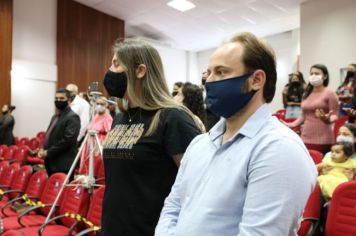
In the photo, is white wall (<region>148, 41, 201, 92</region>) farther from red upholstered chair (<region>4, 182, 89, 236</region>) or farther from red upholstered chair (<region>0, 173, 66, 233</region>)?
red upholstered chair (<region>4, 182, 89, 236</region>)

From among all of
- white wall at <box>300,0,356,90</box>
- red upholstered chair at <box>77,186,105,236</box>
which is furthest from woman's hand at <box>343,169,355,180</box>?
white wall at <box>300,0,356,90</box>

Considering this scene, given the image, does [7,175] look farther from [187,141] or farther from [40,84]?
[40,84]

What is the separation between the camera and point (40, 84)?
9539 millimetres

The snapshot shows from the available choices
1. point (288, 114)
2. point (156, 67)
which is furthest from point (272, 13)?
point (156, 67)

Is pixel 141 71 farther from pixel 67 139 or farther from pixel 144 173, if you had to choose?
pixel 67 139

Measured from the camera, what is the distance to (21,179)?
4.29 m

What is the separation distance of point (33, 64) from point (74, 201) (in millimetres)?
6928

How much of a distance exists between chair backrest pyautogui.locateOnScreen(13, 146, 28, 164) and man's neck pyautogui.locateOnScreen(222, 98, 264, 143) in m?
5.62

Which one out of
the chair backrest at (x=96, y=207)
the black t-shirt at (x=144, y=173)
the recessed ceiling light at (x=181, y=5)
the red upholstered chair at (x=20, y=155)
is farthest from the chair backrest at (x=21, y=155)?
the black t-shirt at (x=144, y=173)

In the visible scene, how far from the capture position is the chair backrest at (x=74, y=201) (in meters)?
3.07

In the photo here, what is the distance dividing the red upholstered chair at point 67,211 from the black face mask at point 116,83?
165cm

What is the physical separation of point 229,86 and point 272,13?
8.64m

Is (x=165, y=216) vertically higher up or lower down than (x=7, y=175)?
higher up

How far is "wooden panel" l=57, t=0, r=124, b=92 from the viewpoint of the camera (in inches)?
387
